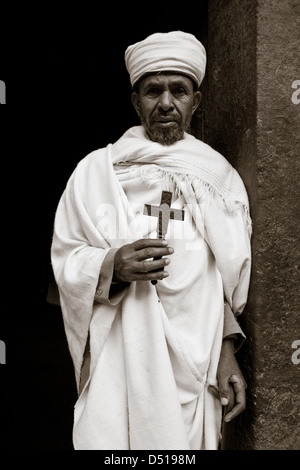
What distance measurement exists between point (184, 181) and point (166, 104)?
30 centimetres

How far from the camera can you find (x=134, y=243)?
1.56m

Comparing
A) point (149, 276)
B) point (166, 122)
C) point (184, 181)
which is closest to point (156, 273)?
point (149, 276)

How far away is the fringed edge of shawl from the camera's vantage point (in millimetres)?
1783

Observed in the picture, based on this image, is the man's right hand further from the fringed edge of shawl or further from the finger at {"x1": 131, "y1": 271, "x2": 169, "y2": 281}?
the fringed edge of shawl

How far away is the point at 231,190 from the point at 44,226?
6620 mm

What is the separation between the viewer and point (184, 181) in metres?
1.80

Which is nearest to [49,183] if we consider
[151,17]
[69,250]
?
[151,17]

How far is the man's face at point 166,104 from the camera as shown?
1845 millimetres

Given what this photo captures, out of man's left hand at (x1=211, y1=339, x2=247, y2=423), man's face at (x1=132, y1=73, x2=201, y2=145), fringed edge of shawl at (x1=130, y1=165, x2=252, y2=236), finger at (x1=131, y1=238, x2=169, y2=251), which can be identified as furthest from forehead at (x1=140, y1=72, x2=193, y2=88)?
man's left hand at (x1=211, y1=339, x2=247, y2=423)

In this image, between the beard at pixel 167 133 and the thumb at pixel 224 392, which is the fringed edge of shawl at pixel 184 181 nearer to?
the beard at pixel 167 133

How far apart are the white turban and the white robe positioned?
27 centimetres

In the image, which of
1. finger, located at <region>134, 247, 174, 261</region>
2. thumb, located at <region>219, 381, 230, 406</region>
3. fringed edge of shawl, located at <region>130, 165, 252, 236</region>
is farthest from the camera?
fringed edge of shawl, located at <region>130, 165, 252, 236</region>

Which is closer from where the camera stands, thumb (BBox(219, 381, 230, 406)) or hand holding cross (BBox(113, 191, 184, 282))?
hand holding cross (BBox(113, 191, 184, 282))

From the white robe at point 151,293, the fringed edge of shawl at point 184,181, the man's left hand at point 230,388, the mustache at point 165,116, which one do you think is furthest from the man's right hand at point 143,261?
the mustache at point 165,116
